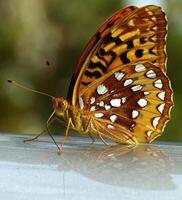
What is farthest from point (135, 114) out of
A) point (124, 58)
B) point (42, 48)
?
point (42, 48)

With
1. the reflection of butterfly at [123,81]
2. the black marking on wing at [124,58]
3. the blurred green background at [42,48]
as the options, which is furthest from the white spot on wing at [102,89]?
the blurred green background at [42,48]

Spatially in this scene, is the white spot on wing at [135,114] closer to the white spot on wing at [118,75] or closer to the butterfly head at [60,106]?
the white spot on wing at [118,75]

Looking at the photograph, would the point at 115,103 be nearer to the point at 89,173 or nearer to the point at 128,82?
the point at 128,82

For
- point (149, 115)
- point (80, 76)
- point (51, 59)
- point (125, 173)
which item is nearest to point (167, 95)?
point (149, 115)

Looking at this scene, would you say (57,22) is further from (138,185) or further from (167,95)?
(138,185)

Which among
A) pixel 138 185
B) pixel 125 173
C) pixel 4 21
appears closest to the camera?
pixel 138 185

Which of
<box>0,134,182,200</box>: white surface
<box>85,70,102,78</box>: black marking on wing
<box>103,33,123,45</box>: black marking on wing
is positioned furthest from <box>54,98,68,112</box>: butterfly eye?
<box>0,134,182,200</box>: white surface
